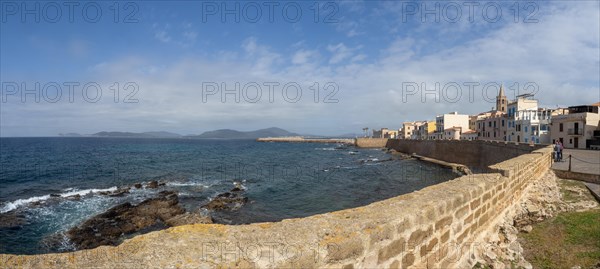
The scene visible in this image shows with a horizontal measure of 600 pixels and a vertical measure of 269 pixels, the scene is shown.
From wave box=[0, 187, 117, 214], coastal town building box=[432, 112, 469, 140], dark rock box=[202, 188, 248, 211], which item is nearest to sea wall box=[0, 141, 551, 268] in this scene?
dark rock box=[202, 188, 248, 211]

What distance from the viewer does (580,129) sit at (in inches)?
1630

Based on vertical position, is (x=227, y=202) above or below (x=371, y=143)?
below

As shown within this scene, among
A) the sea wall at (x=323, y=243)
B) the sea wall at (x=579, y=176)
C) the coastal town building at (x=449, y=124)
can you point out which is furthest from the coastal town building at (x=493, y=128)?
the sea wall at (x=323, y=243)

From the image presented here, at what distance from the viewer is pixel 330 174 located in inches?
1448

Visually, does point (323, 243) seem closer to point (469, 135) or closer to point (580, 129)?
point (580, 129)

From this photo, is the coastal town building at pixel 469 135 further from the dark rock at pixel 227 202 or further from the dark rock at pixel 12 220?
the dark rock at pixel 12 220

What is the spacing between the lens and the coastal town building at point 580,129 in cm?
4028

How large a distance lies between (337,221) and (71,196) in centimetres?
2744

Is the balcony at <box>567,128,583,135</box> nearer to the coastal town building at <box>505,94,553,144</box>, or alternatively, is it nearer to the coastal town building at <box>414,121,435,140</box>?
the coastal town building at <box>505,94,553,144</box>

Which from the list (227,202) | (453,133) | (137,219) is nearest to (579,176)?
(227,202)

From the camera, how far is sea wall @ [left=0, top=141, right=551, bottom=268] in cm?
263

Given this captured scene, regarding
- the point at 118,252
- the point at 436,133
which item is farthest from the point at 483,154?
the point at 436,133

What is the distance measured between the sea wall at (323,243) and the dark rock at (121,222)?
46.6 ft

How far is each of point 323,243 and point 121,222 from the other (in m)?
18.0
